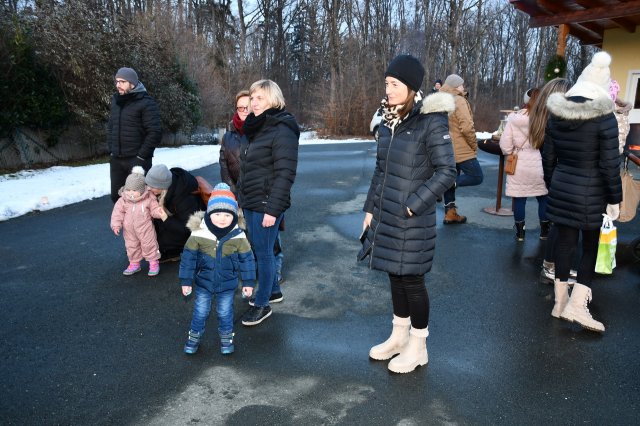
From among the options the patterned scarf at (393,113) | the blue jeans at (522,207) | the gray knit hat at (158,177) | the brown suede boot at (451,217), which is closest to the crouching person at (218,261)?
the patterned scarf at (393,113)

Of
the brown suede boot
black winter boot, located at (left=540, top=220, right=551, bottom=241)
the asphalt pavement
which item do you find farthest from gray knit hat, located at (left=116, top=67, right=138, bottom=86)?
black winter boot, located at (left=540, top=220, right=551, bottom=241)

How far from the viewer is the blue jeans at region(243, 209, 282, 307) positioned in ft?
13.0

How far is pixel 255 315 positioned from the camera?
4.09 m

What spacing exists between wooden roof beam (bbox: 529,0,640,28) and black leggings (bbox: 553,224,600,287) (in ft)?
33.7

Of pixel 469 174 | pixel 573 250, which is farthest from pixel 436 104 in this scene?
pixel 469 174

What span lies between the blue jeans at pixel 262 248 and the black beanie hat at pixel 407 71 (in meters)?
1.51

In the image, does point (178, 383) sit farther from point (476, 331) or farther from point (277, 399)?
point (476, 331)

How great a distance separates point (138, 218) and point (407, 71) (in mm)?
3226

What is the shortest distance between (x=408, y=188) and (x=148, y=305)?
262 cm

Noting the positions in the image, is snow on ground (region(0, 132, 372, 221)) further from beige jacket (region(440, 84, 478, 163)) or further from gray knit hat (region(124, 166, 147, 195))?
beige jacket (region(440, 84, 478, 163))

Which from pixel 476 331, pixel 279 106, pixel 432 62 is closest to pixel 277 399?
pixel 476 331

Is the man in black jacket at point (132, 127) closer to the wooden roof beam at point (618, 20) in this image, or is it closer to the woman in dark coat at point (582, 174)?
the woman in dark coat at point (582, 174)

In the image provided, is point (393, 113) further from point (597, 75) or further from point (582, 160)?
point (597, 75)

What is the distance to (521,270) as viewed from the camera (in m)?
5.38
